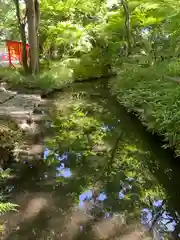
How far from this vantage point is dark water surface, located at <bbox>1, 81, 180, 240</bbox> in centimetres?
294

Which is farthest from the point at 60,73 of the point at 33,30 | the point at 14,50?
the point at 14,50

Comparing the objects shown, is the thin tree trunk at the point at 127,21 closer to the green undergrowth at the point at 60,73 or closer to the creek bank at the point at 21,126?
the green undergrowth at the point at 60,73

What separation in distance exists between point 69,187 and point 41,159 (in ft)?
Result: 2.79

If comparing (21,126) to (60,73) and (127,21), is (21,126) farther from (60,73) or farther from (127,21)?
(127,21)

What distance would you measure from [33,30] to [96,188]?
19.4ft

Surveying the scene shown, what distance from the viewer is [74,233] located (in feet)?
9.34

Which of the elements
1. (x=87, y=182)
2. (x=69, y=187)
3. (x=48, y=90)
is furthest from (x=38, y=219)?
(x=48, y=90)

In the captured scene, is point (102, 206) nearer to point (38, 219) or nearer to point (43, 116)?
point (38, 219)

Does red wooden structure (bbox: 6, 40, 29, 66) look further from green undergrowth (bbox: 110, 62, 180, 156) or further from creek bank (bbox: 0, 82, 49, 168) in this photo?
green undergrowth (bbox: 110, 62, 180, 156)

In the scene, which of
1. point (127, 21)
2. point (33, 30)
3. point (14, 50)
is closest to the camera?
point (33, 30)

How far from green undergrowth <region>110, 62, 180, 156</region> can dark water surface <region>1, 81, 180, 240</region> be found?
11.5 inches

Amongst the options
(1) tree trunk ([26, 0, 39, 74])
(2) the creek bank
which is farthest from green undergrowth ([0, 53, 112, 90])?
(2) the creek bank

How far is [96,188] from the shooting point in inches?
145

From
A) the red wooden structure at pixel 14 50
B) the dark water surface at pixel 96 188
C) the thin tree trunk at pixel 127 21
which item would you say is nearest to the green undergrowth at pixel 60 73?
the red wooden structure at pixel 14 50
